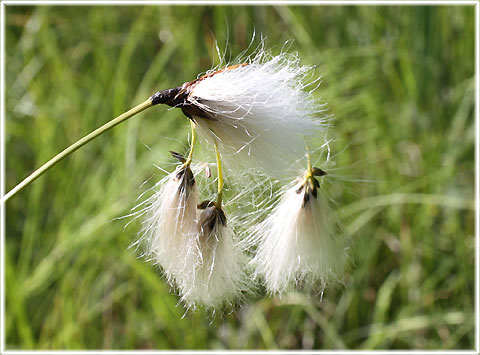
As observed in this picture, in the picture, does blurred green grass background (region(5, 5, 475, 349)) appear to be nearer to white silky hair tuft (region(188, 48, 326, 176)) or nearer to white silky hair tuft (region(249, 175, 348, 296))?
white silky hair tuft (region(249, 175, 348, 296))

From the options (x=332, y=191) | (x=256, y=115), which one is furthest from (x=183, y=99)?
(x=332, y=191)

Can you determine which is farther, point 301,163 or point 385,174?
point 385,174

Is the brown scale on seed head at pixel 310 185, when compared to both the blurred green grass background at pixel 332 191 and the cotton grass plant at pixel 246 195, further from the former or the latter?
the blurred green grass background at pixel 332 191

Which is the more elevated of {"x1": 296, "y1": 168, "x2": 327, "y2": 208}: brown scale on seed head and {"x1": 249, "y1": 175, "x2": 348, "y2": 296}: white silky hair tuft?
{"x1": 296, "y1": 168, "x2": 327, "y2": 208}: brown scale on seed head

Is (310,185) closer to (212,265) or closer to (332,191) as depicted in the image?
(212,265)

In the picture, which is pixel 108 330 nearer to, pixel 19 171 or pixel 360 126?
pixel 19 171

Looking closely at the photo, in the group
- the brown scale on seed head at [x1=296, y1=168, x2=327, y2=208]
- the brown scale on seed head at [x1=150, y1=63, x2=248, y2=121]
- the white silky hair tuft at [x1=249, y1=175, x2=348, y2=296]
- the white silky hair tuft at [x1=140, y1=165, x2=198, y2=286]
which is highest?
the brown scale on seed head at [x1=150, y1=63, x2=248, y2=121]

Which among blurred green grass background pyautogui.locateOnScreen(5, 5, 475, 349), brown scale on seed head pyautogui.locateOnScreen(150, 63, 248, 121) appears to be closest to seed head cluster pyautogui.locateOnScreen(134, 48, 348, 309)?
brown scale on seed head pyautogui.locateOnScreen(150, 63, 248, 121)

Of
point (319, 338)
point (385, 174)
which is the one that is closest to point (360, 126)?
point (385, 174)
